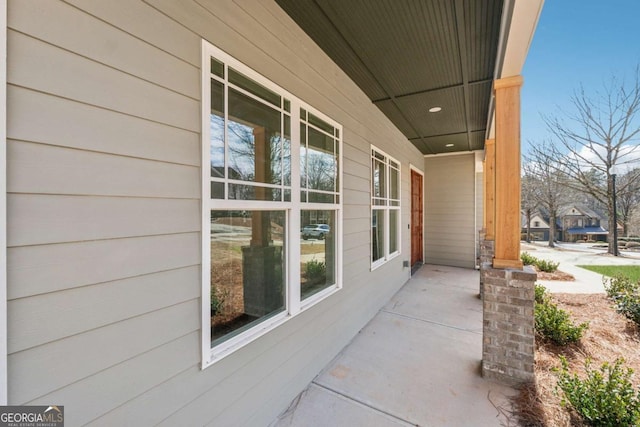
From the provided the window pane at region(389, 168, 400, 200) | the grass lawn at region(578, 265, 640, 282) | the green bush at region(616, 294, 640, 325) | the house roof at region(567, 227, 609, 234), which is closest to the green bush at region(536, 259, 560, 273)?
the grass lawn at region(578, 265, 640, 282)

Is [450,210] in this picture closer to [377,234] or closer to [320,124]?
[377,234]

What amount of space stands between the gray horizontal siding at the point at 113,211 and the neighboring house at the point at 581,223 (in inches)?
1186

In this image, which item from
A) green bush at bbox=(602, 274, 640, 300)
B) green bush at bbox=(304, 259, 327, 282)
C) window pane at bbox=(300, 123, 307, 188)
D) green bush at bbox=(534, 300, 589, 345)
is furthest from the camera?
green bush at bbox=(602, 274, 640, 300)

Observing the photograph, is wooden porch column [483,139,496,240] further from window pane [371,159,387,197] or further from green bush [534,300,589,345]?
window pane [371,159,387,197]

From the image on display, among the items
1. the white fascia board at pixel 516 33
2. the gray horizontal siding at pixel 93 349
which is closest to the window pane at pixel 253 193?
the gray horizontal siding at pixel 93 349

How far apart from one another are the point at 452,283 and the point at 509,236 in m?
3.37

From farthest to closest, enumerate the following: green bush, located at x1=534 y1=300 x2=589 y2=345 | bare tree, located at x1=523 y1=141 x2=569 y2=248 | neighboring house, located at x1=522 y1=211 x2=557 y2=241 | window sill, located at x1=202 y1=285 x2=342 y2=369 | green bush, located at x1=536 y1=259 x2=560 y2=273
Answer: neighboring house, located at x1=522 y1=211 x2=557 y2=241, bare tree, located at x1=523 y1=141 x2=569 y2=248, green bush, located at x1=536 y1=259 x2=560 y2=273, green bush, located at x1=534 y1=300 x2=589 y2=345, window sill, located at x1=202 y1=285 x2=342 y2=369

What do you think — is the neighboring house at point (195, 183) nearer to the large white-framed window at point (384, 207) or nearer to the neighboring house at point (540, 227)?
the large white-framed window at point (384, 207)

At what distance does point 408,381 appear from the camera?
2.42m

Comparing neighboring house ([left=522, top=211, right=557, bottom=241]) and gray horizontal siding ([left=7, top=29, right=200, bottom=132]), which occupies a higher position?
gray horizontal siding ([left=7, top=29, right=200, bottom=132])

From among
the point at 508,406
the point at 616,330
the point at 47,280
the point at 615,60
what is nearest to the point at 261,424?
the point at 47,280

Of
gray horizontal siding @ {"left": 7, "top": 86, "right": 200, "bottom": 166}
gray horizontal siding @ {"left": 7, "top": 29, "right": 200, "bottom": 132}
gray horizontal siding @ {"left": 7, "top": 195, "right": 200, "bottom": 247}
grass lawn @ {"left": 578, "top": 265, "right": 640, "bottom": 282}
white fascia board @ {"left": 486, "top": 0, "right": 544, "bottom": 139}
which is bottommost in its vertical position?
grass lawn @ {"left": 578, "top": 265, "right": 640, "bottom": 282}

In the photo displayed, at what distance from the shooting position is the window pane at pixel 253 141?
5.39ft

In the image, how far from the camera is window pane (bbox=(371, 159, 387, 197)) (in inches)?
158
